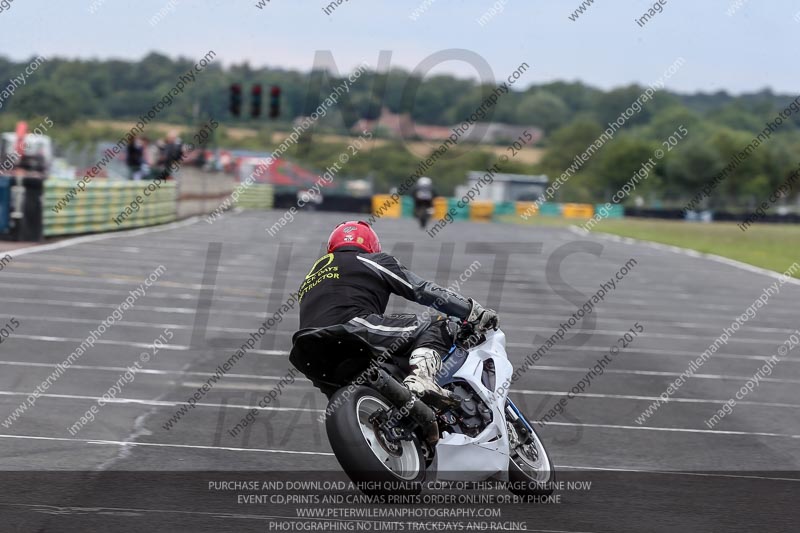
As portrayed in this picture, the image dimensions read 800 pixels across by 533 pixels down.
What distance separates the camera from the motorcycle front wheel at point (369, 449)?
579 cm

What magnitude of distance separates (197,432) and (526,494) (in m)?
2.65

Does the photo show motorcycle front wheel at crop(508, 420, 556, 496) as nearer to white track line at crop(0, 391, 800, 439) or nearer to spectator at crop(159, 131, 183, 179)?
white track line at crop(0, 391, 800, 439)

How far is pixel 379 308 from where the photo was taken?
21.9ft

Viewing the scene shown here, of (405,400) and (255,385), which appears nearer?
(405,400)

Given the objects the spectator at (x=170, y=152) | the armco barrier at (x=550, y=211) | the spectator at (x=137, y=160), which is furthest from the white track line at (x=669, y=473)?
the armco barrier at (x=550, y=211)

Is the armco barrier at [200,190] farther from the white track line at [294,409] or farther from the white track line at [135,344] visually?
the white track line at [294,409]

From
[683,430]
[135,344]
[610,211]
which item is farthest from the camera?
[610,211]

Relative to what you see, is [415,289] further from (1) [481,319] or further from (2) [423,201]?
(2) [423,201]

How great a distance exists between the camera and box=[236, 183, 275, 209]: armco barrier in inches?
2279

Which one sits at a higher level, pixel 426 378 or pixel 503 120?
pixel 426 378

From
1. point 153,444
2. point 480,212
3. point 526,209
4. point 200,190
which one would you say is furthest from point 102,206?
point 526,209

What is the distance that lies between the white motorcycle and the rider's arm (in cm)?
19

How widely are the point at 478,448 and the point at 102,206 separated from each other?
24287mm

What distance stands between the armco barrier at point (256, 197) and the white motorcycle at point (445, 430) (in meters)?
50.3
